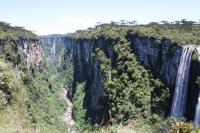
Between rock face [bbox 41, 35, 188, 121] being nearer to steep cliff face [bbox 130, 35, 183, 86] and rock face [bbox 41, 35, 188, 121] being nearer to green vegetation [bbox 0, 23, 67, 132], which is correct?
steep cliff face [bbox 130, 35, 183, 86]

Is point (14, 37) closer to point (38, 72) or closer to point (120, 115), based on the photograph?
point (38, 72)

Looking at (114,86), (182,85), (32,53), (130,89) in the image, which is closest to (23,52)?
(32,53)

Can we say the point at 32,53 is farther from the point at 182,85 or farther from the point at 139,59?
the point at 182,85

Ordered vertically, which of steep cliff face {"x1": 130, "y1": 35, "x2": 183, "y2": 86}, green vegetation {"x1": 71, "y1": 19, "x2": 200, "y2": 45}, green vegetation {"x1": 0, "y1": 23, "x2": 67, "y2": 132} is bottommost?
green vegetation {"x1": 0, "y1": 23, "x2": 67, "y2": 132}

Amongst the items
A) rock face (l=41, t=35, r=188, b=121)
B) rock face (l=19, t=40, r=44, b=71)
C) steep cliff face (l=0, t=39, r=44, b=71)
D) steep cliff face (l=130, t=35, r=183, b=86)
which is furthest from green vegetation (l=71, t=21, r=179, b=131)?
rock face (l=19, t=40, r=44, b=71)

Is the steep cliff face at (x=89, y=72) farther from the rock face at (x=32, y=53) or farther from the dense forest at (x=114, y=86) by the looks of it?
the rock face at (x=32, y=53)


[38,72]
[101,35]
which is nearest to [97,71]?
[101,35]
